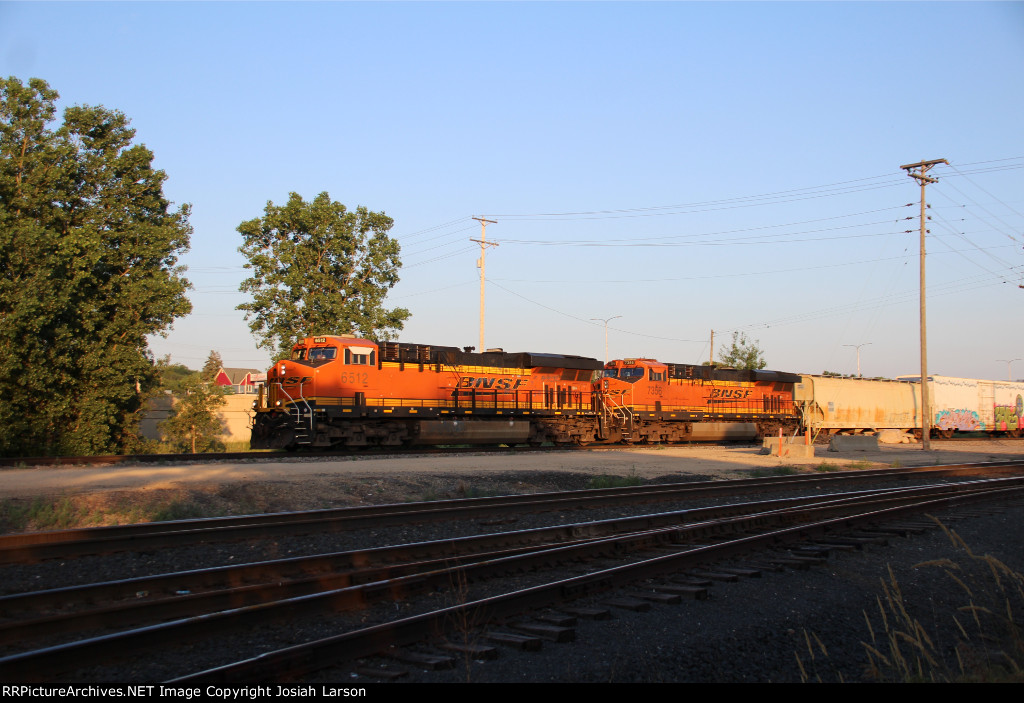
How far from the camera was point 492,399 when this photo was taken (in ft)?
85.6

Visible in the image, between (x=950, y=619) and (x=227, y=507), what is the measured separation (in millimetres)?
10006

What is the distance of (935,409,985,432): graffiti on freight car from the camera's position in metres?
40.3

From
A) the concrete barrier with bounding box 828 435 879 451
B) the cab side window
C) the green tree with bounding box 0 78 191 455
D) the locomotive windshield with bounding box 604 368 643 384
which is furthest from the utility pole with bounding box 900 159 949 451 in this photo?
the green tree with bounding box 0 78 191 455

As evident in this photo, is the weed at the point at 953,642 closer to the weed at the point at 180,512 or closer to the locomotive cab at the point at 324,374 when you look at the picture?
the weed at the point at 180,512

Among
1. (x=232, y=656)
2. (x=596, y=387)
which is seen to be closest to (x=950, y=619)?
(x=232, y=656)

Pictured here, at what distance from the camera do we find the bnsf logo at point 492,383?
2542 centimetres

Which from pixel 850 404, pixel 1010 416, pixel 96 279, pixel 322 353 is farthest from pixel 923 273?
pixel 96 279

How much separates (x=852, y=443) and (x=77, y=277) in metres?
31.0

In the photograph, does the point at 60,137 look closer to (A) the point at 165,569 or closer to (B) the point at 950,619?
(A) the point at 165,569

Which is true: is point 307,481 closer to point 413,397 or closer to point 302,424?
point 302,424

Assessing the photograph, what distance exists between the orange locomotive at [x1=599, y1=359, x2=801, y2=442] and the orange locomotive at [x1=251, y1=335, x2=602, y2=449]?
75.3 inches

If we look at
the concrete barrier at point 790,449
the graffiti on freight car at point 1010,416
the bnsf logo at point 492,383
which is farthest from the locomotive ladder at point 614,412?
the graffiti on freight car at point 1010,416

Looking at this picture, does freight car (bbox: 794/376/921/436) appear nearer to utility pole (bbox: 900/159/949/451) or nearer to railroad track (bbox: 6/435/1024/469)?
utility pole (bbox: 900/159/949/451)

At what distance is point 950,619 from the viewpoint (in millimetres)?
6738
